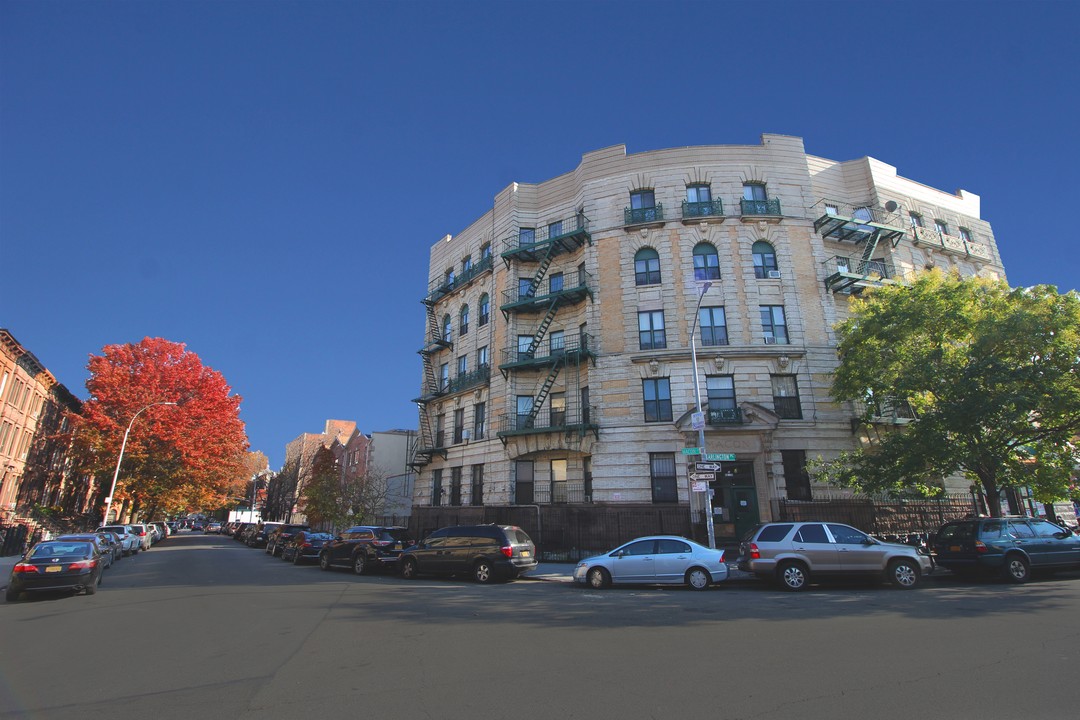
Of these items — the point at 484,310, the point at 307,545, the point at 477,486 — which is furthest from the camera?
the point at 484,310

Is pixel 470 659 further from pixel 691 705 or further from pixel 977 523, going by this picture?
pixel 977 523

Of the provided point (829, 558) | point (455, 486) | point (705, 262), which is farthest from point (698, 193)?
point (455, 486)

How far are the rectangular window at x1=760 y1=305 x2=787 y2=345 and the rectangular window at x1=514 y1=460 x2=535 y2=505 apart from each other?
1255cm

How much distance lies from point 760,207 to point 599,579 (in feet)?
65.4

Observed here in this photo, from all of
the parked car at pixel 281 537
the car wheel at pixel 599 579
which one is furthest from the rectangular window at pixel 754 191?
the parked car at pixel 281 537

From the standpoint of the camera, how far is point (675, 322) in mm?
25859

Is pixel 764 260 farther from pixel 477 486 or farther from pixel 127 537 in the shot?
pixel 127 537

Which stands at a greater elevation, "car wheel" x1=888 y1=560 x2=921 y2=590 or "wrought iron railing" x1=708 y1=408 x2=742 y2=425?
"wrought iron railing" x1=708 y1=408 x2=742 y2=425

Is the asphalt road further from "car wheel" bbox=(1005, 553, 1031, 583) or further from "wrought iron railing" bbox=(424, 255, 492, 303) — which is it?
"wrought iron railing" bbox=(424, 255, 492, 303)

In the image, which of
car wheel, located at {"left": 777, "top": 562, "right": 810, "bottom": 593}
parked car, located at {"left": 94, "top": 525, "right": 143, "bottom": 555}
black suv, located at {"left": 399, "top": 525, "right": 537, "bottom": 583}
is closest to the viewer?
car wheel, located at {"left": 777, "top": 562, "right": 810, "bottom": 593}

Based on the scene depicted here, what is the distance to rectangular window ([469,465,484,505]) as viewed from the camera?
2955cm

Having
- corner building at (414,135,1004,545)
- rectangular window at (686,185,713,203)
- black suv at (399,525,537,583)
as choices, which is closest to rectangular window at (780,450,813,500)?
corner building at (414,135,1004,545)

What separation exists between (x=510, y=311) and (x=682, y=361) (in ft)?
31.2

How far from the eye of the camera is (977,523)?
1482cm
